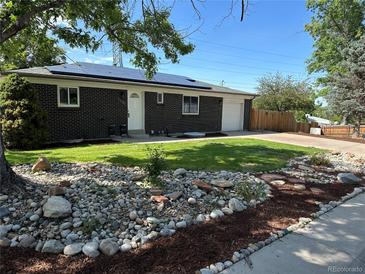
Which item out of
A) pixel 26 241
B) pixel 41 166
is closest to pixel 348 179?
pixel 26 241

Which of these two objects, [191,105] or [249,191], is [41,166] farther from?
[191,105]

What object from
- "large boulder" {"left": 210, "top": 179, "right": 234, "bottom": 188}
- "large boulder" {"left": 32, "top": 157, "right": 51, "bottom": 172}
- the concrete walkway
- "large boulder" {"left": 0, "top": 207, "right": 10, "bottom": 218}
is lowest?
the concrete walkway

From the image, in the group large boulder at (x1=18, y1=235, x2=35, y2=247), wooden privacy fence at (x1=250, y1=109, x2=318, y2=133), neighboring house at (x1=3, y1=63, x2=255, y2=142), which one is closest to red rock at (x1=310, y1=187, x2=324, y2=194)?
large boulder at (x1=18, y1=235, x2=35, y2=247)

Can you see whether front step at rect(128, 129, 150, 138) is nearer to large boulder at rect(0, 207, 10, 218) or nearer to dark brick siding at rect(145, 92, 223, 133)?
dark brick siding at rect(145, 92, 223, 133)

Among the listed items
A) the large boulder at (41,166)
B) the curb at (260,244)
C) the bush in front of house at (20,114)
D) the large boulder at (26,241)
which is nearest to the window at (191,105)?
the bush in front of house at (20,114)

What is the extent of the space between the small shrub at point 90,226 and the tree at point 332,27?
19.4 metres

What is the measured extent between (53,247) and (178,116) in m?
11.8

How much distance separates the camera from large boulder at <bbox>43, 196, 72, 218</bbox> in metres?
3.04

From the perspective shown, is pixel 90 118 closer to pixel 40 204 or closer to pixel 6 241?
pixel 40 204

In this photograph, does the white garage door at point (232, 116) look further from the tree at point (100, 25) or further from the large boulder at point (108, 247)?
the large boulder at point (108, 247)

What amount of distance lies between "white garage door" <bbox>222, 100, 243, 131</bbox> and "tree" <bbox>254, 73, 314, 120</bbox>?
364 inches

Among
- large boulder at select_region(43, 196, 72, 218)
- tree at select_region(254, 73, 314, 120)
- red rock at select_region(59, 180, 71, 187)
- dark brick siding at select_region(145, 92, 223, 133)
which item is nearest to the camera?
large boulder at select_region(43, 196, 72, 218)

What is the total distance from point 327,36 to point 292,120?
781 cm

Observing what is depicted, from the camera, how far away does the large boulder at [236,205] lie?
363cm
